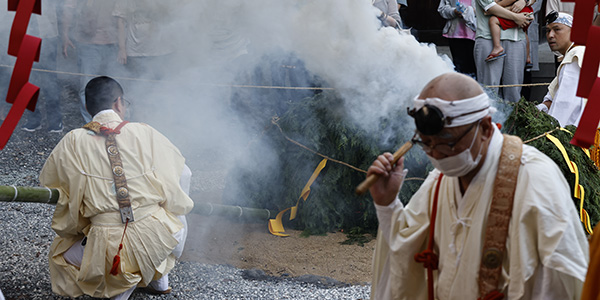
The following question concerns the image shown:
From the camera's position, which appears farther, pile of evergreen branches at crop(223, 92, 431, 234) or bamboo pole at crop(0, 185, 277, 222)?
pile of evergreen branches at crop(223, 92, 431, 234)

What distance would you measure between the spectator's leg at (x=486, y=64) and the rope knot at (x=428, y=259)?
517 cm

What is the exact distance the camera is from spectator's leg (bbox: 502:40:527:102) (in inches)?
284

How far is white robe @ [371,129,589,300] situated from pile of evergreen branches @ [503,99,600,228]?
2.28 meters

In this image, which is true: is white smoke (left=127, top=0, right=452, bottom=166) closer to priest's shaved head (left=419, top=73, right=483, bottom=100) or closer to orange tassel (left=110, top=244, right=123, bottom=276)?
orange tassel (left=110, top=244, right=123, bottom=276)

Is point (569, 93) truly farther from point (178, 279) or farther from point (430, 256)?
point (178, 279)

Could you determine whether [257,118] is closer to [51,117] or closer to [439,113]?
[51,117]

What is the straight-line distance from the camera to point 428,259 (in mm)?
2492

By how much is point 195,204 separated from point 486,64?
13.4 feet

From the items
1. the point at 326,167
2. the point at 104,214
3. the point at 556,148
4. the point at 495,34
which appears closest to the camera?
the point at 104,214

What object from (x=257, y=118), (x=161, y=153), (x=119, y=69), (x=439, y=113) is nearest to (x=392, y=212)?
(x=439, y=113)

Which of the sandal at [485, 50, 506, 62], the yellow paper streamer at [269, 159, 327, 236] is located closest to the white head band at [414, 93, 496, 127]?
the yellow paper streamer at [269, 159, 327, 236]

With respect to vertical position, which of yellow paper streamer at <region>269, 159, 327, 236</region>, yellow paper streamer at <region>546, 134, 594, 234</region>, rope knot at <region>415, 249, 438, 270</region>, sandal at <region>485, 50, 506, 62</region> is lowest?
yellow paper streamer at <region>269, 159, 327, 236</region>

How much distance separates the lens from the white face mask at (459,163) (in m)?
2.24

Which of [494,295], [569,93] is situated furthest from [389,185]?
[569,93]
